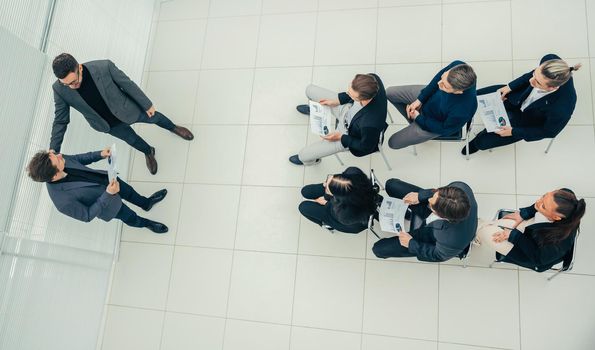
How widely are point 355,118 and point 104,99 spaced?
2167mm

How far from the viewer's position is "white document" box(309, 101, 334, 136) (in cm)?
366

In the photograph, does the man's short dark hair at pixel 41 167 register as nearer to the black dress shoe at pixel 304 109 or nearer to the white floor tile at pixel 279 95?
the white floor tile at pixel 279 95

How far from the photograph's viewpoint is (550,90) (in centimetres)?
301

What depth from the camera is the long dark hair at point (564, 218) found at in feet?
8.70

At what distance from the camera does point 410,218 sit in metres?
3.37

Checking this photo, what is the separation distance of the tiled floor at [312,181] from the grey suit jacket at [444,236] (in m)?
0.54

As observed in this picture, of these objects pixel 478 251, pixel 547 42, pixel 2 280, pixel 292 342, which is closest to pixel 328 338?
pixel 292 342

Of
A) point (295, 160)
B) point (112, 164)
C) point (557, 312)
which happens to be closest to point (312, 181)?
point (295, 160)

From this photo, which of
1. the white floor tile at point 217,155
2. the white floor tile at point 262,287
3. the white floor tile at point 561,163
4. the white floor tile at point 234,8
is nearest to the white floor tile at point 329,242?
the white floor tile at point 262,287

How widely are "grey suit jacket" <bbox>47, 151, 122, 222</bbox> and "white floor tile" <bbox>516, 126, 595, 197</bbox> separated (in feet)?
12.0

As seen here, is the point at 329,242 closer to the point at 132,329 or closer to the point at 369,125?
the point at 369,125

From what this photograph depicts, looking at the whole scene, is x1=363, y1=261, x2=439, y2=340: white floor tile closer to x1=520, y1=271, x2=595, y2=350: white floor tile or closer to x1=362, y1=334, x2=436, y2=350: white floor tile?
x1=362, y1=334, x2=436, y2=350: white floor tile

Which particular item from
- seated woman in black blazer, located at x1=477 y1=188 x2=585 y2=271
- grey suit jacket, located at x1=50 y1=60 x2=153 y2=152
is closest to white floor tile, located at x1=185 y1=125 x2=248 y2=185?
grey suit jacket, located at x1=50 y1=60 x2=153 y2=152

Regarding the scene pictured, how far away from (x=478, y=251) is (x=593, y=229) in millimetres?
1171
